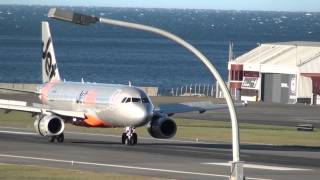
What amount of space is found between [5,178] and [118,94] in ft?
51.7

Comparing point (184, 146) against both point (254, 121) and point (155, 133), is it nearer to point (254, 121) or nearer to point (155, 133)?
point (155, 133)

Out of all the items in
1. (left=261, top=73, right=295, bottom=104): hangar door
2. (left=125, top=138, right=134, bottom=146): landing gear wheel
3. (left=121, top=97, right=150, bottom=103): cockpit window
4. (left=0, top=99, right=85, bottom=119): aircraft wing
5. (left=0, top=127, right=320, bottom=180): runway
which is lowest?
(left=0, top=127, right=320, bottom=180): runway

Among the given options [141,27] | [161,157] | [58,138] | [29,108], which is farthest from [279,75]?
[141,27]

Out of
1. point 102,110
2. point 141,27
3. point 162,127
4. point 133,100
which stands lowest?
point 162,127

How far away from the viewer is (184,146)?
55719 mm

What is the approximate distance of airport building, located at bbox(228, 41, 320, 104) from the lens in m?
101

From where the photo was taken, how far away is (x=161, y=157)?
48.5 m

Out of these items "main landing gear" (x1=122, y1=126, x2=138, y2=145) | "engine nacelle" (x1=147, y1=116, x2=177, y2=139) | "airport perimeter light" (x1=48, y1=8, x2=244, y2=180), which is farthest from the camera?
"engine nacelle" (x1=147, y1=116, x2=177, y2=139)

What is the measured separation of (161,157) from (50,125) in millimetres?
7951

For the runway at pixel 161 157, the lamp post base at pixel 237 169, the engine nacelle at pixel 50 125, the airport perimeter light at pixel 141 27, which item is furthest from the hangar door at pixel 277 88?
the airport perimeter light at pixel 141 27

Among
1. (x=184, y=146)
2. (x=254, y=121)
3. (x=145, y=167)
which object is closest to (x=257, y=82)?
(x=254, y=121)

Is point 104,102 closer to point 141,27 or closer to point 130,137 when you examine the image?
point 130,137

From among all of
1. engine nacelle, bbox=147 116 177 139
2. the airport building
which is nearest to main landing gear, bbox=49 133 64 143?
engine nacelle, bbox=147 116 177 139

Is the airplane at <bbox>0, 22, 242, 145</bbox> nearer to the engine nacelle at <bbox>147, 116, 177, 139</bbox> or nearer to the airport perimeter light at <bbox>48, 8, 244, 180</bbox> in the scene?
the engine nacelle at <bbox>147, 116, 177, 139</bbox>
